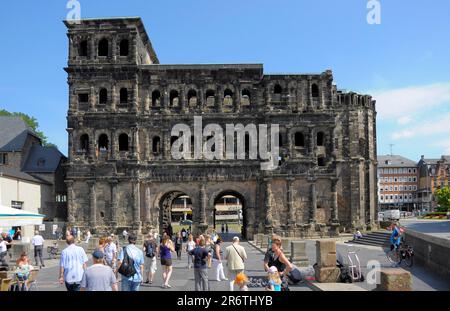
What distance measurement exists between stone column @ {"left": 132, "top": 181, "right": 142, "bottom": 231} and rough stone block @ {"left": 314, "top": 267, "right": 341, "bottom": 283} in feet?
98.8

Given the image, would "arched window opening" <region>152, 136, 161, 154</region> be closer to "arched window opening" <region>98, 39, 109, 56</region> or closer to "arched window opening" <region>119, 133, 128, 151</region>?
"arched window opening" <region>119, 133, 128, 151</region>

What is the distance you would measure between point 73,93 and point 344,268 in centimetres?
3576

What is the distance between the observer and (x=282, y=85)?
48.1m

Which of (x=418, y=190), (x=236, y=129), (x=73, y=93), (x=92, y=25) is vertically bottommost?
(x=418, y=190)

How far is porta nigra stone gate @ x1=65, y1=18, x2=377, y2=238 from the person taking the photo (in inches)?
1826

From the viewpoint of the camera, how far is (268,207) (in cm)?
4634

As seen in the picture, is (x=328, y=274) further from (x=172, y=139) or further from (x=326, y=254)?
(x=172, y=139)

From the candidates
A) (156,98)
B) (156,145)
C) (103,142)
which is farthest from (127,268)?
(103,142)

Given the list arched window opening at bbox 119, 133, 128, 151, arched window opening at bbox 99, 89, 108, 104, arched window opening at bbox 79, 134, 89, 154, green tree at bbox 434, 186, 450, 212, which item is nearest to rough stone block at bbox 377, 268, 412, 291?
arched window opening at bbox 119, 133, 128, 151

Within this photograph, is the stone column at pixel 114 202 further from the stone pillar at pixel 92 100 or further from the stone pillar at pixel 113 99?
the stone pillar at pixel 92 100

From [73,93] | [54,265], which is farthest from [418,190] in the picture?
[54,265]

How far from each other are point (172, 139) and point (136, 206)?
6.98m
